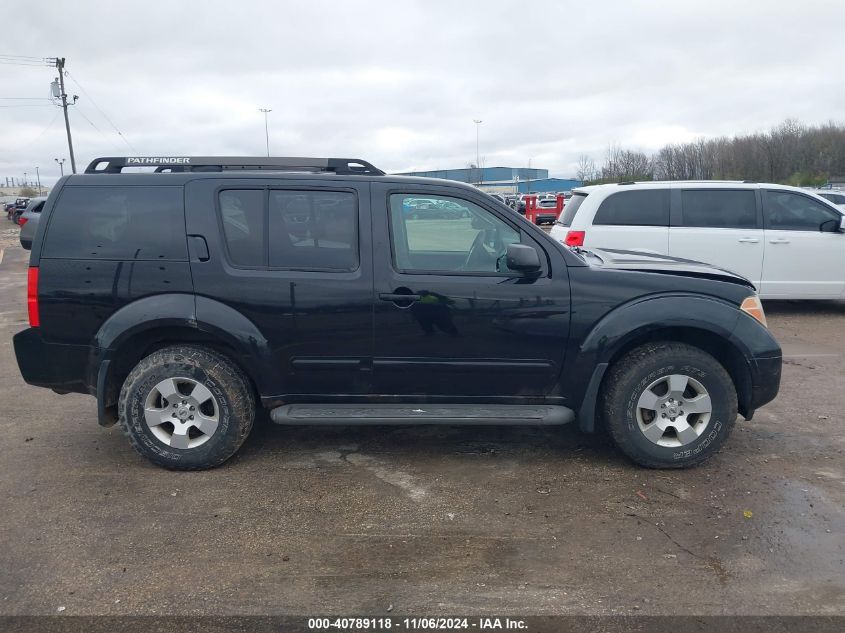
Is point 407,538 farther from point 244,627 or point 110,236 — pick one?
point 110,236

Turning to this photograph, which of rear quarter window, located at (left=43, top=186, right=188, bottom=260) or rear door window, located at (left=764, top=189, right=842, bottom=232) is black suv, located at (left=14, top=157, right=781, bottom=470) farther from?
rear door window, located at (left=764, top=189, right=842, bottom=232)

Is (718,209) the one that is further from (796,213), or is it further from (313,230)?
(313,230)

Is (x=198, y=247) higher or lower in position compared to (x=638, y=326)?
higher

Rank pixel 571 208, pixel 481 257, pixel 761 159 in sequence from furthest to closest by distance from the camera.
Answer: pixel 761 159, pixel 571 208, pixel 481 257

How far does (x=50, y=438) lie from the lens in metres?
4.99

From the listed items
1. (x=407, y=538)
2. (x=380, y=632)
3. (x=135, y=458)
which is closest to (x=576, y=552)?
(x=407, y=538)

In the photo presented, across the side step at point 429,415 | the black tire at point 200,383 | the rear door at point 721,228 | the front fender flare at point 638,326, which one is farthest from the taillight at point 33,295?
the rear door at point 721,228

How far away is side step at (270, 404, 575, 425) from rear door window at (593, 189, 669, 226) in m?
5.13

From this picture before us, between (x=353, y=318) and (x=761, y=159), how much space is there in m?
57.3

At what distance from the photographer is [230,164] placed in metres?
4.62

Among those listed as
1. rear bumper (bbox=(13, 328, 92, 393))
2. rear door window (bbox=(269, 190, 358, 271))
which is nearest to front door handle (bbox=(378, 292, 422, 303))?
rear door window (bbox=(269, 190, 358, 271))

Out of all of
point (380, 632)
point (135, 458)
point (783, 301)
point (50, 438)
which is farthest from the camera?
point (783, 301)

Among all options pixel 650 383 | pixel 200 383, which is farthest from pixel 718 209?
pixel 200 383

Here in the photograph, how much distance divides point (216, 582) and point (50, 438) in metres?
2.57
